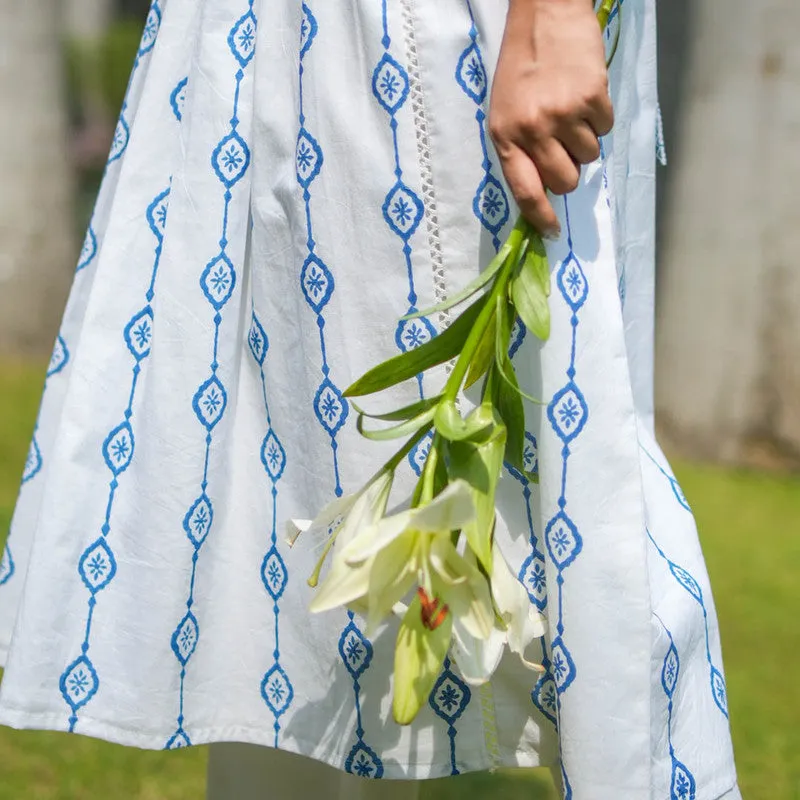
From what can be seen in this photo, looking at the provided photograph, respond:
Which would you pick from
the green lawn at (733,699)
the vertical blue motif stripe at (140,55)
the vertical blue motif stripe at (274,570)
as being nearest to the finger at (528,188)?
the vertical blue motif stripe at (274,570)

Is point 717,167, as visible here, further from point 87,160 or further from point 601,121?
point 87,160

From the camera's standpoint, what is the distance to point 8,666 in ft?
3.80

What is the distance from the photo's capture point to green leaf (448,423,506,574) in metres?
0.89

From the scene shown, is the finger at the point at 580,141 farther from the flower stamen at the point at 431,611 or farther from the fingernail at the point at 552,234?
the flower stamen at the point at 431,611

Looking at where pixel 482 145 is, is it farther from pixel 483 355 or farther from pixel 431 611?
pixel 431 611

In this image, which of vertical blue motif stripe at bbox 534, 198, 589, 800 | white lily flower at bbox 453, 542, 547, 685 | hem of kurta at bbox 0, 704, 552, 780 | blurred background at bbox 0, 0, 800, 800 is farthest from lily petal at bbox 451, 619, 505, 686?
blurred background at bbox 0, 0, 800, 800

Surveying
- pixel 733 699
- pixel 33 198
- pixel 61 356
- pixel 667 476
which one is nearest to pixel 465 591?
pixel 667 476

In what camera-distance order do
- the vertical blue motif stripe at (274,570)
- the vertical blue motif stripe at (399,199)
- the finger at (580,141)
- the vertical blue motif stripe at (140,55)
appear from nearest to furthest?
1. the finger at (580,141)
2. the vertical blue motif stripe at (399,199)
3. the vertical blue motif stripe at (274,570)
4. the vertical blue motif stripe at (140,55)

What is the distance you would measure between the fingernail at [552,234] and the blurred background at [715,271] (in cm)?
159

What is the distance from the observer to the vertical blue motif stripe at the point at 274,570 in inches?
46.0

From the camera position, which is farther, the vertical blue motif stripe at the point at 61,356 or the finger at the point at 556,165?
the vertical blue motif stripe at the point at 61,356

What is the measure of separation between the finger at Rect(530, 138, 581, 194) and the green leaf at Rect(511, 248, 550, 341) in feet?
0.20

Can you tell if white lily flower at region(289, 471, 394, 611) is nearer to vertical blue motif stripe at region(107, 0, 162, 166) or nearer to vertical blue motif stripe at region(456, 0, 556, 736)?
vertical blue motif stripe at region(456, 0, 556, 736)

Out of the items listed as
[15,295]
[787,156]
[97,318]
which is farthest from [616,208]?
[15,295]
